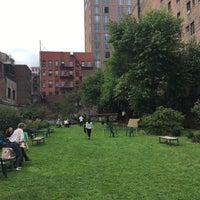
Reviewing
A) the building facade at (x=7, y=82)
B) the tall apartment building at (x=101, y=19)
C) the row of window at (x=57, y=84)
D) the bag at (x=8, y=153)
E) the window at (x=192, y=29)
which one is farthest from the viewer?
the tall apartment building at (x=101, y=19)

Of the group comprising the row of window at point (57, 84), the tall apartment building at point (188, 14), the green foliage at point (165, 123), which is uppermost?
the tall apartment building at point (188, 14)

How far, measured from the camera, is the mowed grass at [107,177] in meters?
6.67

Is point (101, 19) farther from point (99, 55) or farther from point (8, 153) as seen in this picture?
point (8, 153)

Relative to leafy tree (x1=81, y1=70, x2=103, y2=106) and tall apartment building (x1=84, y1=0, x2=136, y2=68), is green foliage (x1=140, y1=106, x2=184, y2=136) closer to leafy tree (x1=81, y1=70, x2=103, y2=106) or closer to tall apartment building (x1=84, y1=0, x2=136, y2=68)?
leafy tree (x1=81, y1=70, x2=103, y2=106)

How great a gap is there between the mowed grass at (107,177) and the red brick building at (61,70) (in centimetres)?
8261

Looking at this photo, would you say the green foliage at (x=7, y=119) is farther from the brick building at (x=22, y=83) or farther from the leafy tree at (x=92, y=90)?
the brick building at (x=22, y=83)

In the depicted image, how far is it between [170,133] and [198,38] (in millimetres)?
20232

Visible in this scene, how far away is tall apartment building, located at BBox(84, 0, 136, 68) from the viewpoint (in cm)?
10231

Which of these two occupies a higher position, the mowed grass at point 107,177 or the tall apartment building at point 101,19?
the tall apartment building at point 101,19

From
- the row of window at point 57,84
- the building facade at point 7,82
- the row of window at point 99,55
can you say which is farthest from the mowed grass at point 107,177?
the row of window at point 99,55

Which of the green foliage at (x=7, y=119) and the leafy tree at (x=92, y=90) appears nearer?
the green foliage at (x=7, y=119)

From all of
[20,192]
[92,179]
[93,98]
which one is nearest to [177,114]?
[92,179]

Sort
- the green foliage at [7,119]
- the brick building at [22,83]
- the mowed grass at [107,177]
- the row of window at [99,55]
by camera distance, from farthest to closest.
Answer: the row of window at [99,55] < the brick building at [22,83] < the green foliage at [7,119] < the mowed grass at [107,177]

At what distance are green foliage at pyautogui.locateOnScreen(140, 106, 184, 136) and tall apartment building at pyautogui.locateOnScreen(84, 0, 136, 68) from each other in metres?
80.8
